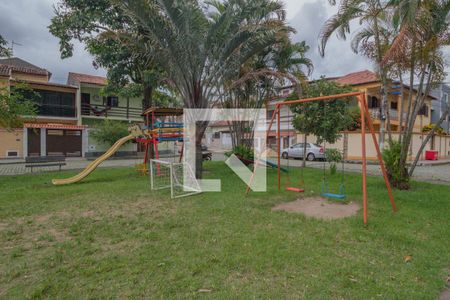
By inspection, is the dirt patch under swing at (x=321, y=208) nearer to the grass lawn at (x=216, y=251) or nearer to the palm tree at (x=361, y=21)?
the grass lawn at (x=216, y=251)

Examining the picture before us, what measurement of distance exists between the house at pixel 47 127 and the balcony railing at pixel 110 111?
99 centimetres

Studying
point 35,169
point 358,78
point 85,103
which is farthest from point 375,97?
point 85,103

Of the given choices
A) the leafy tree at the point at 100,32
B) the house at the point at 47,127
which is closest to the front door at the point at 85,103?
the house at the point at 47,127

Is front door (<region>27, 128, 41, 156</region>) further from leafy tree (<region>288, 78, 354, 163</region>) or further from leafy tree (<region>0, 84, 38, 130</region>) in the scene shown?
leafy tree (<region>288, 78, 354, 163</region>)

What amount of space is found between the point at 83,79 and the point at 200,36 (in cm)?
2079

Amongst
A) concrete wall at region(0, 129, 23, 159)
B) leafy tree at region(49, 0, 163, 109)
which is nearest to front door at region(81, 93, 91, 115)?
concrete wall at region(0, 129, 23, 159)

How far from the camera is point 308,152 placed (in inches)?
803

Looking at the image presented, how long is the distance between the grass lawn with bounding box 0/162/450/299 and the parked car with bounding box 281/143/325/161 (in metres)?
13.3

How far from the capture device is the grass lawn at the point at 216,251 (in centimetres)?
288

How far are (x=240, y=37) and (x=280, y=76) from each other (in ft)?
7.76

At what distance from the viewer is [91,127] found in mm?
24344

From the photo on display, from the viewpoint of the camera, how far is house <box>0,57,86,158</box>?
844 inches

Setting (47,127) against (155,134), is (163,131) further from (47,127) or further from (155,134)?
(47,127)

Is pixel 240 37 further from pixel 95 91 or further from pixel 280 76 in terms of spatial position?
pixel 95 91
